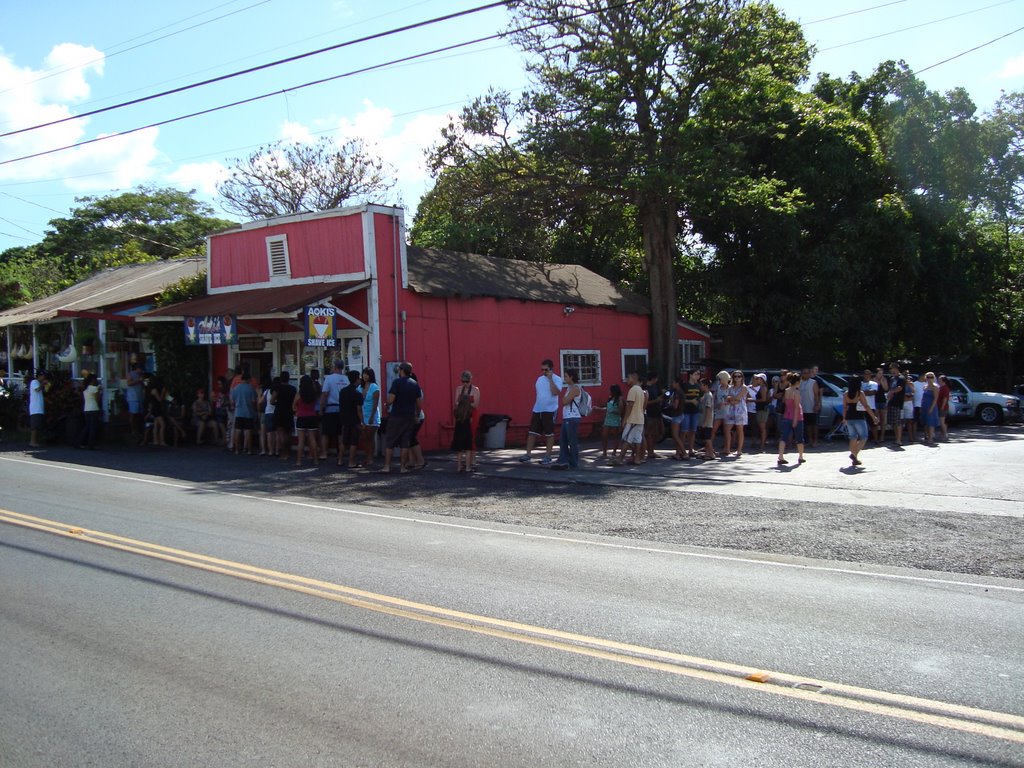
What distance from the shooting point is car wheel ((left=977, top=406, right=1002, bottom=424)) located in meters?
25.4

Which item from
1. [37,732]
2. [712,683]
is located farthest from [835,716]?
[37,732]

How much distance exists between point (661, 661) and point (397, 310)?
13188 millimetres

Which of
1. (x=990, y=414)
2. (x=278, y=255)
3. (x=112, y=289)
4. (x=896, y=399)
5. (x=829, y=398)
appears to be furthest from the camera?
(x=990, y=414)

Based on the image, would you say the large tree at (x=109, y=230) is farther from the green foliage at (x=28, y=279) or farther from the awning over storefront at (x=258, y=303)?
the awning over storefront at (x=258, y=303)

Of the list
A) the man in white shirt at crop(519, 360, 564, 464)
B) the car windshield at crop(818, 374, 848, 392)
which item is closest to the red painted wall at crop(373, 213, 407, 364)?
the man in white shirt at crop(519, 360, 564, 464)

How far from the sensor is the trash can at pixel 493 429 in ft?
60.1

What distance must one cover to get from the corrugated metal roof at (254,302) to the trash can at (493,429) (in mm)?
4157

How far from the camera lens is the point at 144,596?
645 centimetres

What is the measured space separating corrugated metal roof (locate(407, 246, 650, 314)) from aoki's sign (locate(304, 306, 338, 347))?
2311 mm

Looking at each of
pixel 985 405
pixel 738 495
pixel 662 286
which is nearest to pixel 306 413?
pixel 738 495

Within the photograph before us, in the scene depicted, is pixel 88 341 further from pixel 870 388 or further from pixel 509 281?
pixel 870 388

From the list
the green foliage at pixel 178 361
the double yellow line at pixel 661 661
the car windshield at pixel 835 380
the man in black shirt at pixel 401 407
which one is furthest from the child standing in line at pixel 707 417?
the green foliage at pixel 178 361

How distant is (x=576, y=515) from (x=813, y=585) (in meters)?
4.00

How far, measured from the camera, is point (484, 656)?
5098 mm
